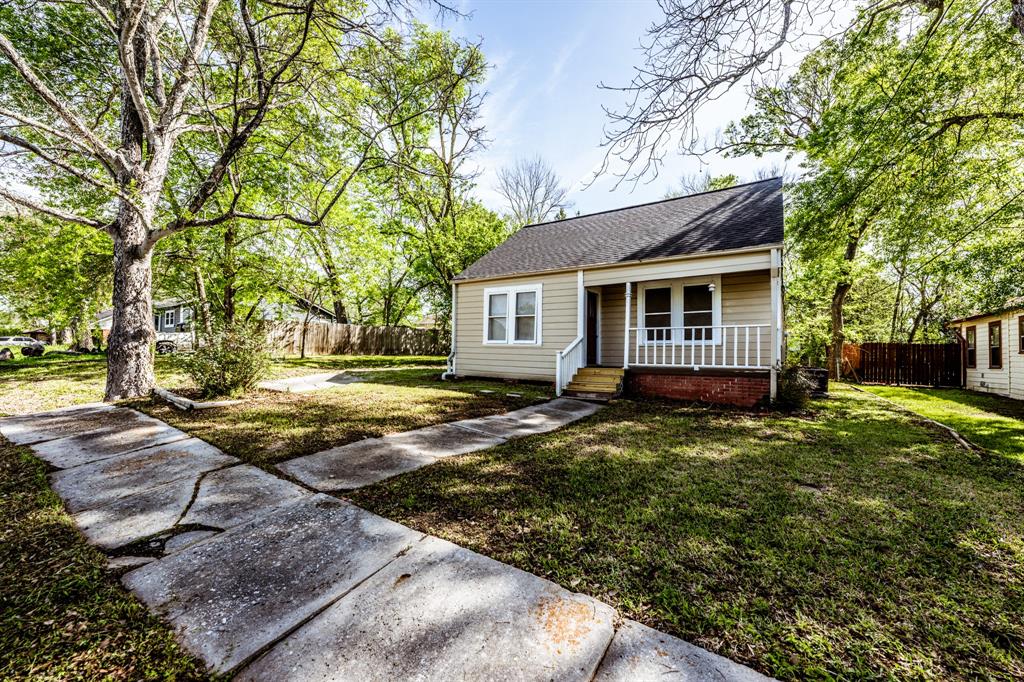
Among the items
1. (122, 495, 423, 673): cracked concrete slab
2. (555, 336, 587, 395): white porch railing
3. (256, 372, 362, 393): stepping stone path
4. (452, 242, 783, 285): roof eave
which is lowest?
(122, 495, 423, 673): cracked concrete slab

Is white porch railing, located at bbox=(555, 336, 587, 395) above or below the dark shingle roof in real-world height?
below

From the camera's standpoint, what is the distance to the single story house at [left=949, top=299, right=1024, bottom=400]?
10344 millimetres

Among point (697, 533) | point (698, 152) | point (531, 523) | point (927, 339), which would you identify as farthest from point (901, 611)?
point (927, 339)

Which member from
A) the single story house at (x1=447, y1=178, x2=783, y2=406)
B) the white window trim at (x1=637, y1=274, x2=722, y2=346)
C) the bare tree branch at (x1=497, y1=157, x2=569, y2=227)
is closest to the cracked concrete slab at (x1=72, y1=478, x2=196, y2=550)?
the single story house at (x1=447, y1=178, x2=783, y2=406)

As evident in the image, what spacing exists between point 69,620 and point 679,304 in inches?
387

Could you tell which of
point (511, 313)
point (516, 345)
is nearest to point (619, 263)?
point (511, 313)

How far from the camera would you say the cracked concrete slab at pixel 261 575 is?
160cm

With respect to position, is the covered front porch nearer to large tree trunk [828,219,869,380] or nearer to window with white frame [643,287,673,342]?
window with white frame [643,287,673,342]

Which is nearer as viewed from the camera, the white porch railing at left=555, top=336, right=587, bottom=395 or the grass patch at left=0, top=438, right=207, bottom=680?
the grass patch at left=0, top=438, right=207, bottom=680

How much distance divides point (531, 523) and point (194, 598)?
1.76 m

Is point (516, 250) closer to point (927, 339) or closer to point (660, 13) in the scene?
point (660, 13)

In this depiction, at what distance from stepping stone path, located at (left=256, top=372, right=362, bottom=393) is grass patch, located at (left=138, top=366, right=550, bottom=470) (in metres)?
0.50

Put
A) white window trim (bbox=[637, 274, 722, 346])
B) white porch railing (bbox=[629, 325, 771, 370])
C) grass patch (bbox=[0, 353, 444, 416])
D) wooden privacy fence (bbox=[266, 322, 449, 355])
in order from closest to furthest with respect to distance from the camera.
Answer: grass patch (bbox=[0, 353, 444, 416]) → white porch railing (bbox=[629, 325, 771, 370]) → white window trim (bbox=[637, 274, 722, 346]) → wooden privacy fence (bbox=[266, 322, 449, 355])

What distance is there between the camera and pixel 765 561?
2.21m
